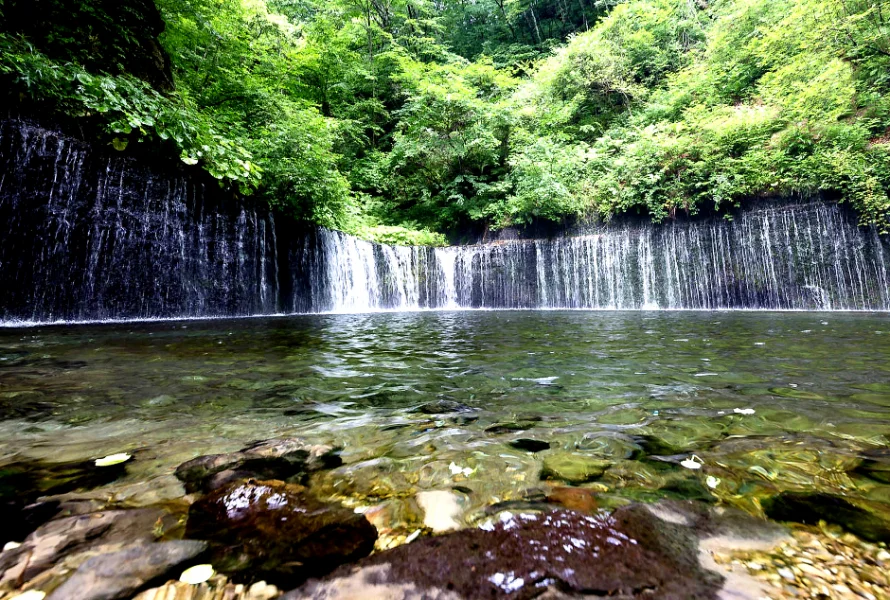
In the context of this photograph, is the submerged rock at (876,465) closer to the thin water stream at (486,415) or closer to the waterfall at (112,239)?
the thin water stream at (486,415)

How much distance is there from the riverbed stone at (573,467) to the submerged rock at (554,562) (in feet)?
0.90

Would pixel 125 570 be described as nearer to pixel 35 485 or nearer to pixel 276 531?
pixel 276 531

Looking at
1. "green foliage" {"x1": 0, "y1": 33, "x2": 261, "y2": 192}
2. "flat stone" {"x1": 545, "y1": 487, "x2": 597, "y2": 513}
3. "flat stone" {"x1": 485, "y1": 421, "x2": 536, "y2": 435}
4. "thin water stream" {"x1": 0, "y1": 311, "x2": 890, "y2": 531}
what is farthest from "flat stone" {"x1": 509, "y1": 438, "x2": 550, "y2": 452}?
"green foliage" {"x1": 0, "y1": 33, "x2": 261, "y2": 192}

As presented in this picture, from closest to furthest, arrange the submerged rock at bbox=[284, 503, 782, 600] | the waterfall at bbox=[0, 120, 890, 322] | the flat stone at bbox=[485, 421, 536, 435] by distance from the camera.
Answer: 1. the submerged rock at bbox=[284, 503, 782, 600]
2. the flat stone at bbox=[485, 421, 536, 435]
3. the waterfall at bbox=[0, 120, 890, 322]

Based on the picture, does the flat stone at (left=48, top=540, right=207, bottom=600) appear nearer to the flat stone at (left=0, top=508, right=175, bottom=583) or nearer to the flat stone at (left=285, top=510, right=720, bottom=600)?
the flat stone at (left=0, top=508, right=175, bottom=583)

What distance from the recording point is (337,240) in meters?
13.4

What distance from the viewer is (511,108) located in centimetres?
1753

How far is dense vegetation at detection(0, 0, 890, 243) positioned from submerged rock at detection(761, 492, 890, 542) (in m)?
4.89

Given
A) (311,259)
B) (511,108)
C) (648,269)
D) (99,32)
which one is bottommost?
(648,269)

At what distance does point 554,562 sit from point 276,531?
712 millimetres

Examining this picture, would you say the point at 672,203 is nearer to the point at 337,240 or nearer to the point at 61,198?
the point at 337,240

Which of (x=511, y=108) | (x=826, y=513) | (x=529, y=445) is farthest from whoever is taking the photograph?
(x=511, y=108)

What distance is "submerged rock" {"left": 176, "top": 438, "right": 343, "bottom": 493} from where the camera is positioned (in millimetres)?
1383

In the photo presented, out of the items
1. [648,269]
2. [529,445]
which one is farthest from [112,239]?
[648,269]
